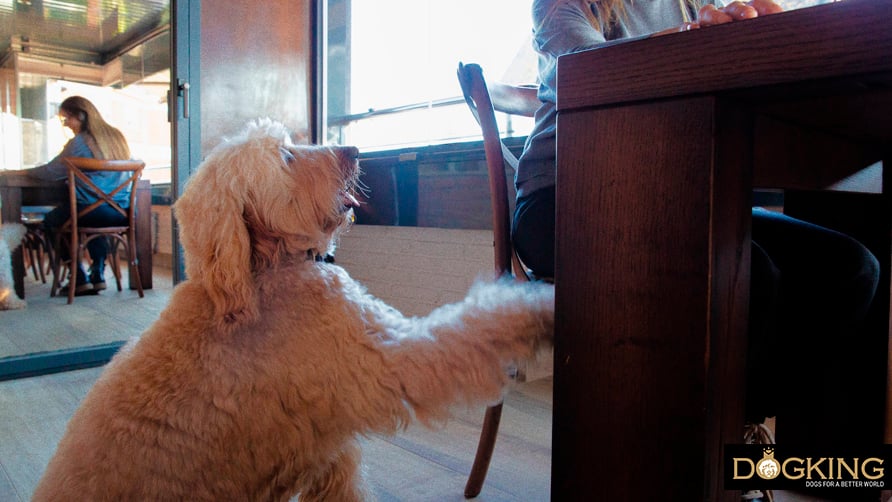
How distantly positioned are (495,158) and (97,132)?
10.8 feet

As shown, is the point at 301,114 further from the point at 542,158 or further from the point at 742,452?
the point at 742,452

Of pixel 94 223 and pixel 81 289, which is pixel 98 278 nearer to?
pixel 81 289

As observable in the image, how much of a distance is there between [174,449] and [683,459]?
31.0 inches

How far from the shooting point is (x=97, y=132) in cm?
362

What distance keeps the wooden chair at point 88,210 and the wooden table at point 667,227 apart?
12.3 feet

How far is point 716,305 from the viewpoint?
0.63 metres

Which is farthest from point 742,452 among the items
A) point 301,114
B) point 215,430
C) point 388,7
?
point 301,114

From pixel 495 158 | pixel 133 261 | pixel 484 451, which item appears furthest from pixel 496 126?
pixel 133 261

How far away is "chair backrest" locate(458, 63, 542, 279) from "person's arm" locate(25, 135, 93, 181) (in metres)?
3.21

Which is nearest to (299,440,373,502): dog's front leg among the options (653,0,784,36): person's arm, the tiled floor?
(653,0,784,36): person's arm

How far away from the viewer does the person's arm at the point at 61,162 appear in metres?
3.48

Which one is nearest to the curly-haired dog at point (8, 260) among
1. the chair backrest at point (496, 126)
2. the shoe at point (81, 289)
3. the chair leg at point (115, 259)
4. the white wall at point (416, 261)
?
the shoe at point (81, 289)

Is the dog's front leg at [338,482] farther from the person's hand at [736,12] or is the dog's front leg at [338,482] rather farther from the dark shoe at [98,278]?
the dark shoe at [98,278]

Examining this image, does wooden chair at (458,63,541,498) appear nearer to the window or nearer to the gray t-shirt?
the gray t-shirt
